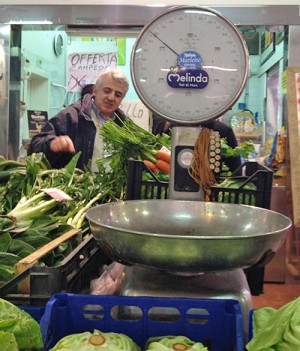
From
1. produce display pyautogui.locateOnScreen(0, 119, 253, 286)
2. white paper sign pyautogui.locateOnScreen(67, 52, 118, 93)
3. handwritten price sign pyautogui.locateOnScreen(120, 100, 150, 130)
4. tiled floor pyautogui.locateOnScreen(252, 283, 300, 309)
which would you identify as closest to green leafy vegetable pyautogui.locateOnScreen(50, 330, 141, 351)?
produce display pyautogui.locateOnScreen(0, 119, 253, 286)

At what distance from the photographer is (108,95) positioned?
3.12 metres

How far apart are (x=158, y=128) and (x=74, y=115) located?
0.64 meters

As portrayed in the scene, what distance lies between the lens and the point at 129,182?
1250 millimetres

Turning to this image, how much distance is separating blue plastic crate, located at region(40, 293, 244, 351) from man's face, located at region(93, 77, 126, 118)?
7.84 feet

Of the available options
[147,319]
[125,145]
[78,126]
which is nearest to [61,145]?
[78,126]

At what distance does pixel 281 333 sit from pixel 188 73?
0.62 metres

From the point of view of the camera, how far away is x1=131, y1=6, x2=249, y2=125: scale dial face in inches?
42.6

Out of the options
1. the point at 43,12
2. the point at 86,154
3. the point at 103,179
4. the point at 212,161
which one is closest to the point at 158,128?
the point at 86,154

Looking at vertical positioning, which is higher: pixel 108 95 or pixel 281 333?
pixel 108 95

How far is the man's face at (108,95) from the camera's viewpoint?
310 cm

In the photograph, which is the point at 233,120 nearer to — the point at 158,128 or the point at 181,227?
the point at 158,128

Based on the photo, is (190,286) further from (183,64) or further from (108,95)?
(108,95)

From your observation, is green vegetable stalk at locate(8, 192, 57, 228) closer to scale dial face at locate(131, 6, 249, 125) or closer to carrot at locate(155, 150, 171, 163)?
Answer: carrot at locate(155, 150, 171, 163)

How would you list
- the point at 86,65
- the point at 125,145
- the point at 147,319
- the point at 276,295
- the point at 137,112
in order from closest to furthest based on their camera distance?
1. the point at 147,319
2. the point at 125,145
3. the point at 276,295
4. the point at 137,112
5. the point at 86,65
